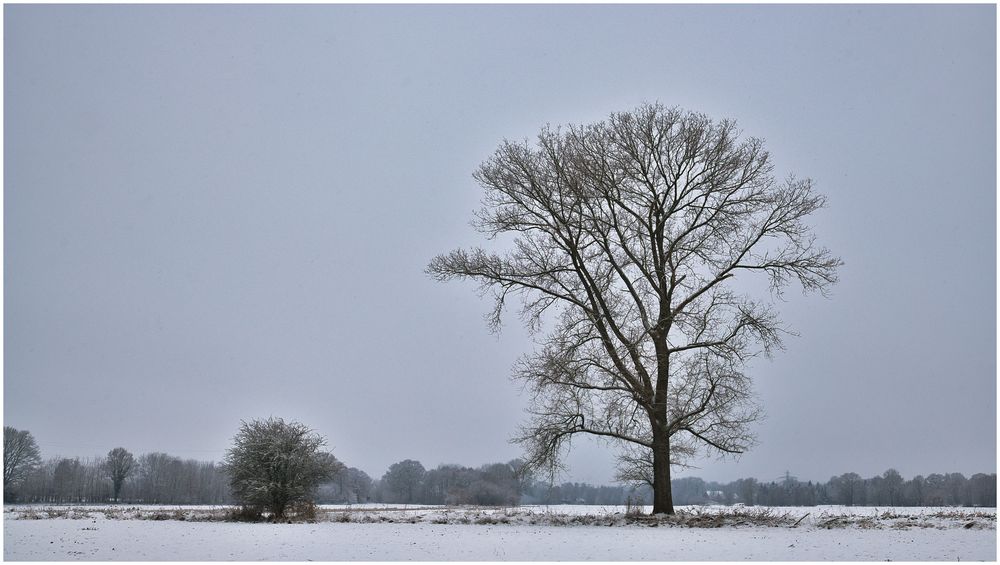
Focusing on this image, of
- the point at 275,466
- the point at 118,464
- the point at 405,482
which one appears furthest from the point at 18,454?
the point at 275,466

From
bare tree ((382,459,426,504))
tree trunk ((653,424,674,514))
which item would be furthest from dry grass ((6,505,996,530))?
bare tree ((382,459,426,504))

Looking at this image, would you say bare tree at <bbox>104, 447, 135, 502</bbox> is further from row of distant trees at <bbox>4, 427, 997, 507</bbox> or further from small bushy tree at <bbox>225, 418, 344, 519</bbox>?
small bushy tree at <bbox>225, 418, 344, 519</bbox>

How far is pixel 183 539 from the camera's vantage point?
1282cm

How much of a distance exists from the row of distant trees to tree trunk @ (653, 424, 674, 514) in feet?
1.64

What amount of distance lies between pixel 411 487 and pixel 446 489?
6.17 meters

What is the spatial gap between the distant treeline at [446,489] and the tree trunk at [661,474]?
515 mm

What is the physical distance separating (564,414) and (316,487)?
7.88m

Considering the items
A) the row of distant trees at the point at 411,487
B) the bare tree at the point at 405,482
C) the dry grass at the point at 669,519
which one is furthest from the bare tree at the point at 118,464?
the dry grass at the point at 669,519

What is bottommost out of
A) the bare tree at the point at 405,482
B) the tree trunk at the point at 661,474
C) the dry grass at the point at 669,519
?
the bare tree at the point at 405,482

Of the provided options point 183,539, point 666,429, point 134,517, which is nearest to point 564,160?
point 666,429

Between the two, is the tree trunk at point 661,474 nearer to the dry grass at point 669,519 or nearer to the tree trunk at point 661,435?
the tree trunk at point 661,435

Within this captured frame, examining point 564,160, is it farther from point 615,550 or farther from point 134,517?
point 134,517

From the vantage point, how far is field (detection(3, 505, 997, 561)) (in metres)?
10.7

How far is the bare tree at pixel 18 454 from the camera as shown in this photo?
46.8 m
